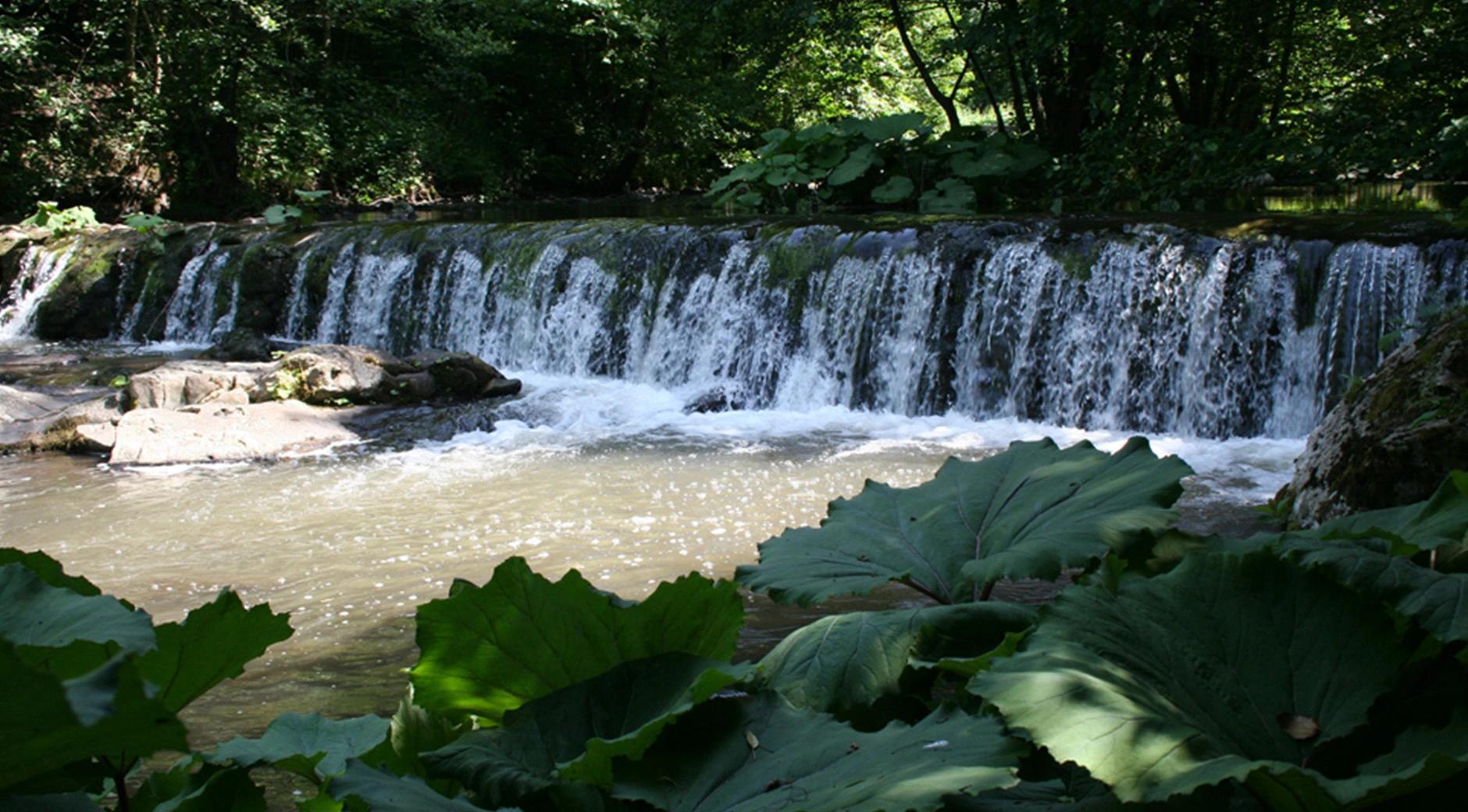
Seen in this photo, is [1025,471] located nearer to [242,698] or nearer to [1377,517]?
[1377,517]

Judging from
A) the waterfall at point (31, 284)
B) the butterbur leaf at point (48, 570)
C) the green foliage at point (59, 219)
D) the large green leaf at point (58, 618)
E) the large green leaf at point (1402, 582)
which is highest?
the green foliage at point (59, 219)

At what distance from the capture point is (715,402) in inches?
412

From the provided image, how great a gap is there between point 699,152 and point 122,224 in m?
11.2

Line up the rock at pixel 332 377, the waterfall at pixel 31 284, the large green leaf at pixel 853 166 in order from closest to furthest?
the rock at pixel 332 377, the large green leaf at pixel 853 166, the waterfall at pixel 31 284

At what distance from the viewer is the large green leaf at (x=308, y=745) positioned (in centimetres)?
97

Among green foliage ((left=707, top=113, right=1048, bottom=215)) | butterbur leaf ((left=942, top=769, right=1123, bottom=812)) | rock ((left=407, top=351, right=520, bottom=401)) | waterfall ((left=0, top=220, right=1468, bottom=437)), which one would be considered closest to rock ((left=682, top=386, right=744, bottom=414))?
waterfall ((left=0, top=220, right=1468, bottom=437))

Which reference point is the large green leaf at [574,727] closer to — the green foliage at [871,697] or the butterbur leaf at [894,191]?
the green foliage at [871,697]

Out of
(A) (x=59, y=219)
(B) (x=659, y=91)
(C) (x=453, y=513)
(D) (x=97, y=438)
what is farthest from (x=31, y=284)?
(C) (x=453, y=513)

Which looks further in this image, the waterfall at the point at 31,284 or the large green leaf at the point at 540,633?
the waterfall at the point at 31,284

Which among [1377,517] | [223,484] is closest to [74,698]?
[1377,517]

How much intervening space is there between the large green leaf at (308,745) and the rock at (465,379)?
9.49 meters

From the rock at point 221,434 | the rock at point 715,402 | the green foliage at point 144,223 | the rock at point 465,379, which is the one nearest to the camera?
the rock at point 221,434

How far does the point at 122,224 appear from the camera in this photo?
763 inches

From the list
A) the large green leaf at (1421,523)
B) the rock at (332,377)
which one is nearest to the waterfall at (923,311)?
the rock at (332,377)
